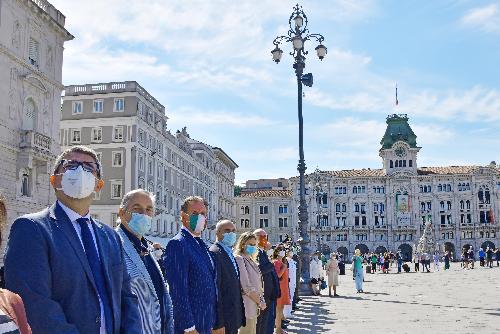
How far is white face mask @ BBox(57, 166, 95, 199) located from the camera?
129 inches

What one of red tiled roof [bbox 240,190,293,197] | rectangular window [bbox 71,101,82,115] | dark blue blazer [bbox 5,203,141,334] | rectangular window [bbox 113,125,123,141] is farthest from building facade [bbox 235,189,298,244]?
dark blue blazer [bbox 5,203,141,334]

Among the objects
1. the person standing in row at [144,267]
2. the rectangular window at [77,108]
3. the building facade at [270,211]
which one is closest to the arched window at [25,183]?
the rectangular window at [77,108]

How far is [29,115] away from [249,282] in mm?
23162

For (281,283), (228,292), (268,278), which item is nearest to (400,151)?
(281,283)

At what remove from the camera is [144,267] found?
13.8 ft

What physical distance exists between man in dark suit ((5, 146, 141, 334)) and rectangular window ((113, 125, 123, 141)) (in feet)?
134

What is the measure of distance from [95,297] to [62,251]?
332 mm

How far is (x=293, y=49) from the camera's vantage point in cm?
1830

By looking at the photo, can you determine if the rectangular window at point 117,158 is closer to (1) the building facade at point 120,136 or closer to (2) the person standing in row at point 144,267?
(1) the building facade at point 120,136

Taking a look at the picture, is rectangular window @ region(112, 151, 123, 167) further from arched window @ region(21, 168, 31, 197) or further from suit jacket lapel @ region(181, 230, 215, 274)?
suit jacket lapel @ region(181, 230, 215, 274)

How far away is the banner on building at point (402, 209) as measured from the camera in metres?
85.5

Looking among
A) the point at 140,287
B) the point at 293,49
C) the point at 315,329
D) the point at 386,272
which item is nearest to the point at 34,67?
the point at 293,49

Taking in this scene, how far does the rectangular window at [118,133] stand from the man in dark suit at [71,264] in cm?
4083

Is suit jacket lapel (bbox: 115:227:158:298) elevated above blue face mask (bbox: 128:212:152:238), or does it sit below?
below
